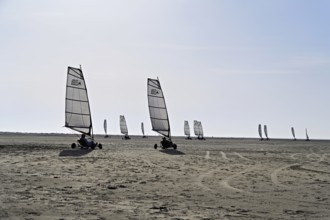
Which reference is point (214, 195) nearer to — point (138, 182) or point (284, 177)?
point (138, 182)

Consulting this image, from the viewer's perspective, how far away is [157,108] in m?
49.2

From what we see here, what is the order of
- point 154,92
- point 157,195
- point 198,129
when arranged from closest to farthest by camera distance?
1. point 157,195
2. point 154,92
3. point 198,129

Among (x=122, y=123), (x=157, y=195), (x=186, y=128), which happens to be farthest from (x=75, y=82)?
(x=186, y=128)

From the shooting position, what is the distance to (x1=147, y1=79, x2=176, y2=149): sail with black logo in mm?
48594

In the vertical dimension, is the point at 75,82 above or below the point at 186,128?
above

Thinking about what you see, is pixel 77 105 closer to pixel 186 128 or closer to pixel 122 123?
pixel 122 123

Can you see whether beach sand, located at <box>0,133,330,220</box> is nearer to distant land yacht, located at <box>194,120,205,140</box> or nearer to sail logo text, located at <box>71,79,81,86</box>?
sail logo text, located at <box>71,79,81,86</box>

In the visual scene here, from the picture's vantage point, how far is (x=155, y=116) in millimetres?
48812

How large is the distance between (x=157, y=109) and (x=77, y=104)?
384 inches

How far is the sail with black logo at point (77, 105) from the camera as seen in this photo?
4169 cm

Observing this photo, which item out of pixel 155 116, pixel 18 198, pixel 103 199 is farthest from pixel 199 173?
pixel 155 116

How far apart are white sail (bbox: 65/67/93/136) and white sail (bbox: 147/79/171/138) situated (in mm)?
7855

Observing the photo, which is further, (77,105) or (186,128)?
(186,128)

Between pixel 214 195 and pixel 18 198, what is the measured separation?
519 cm
